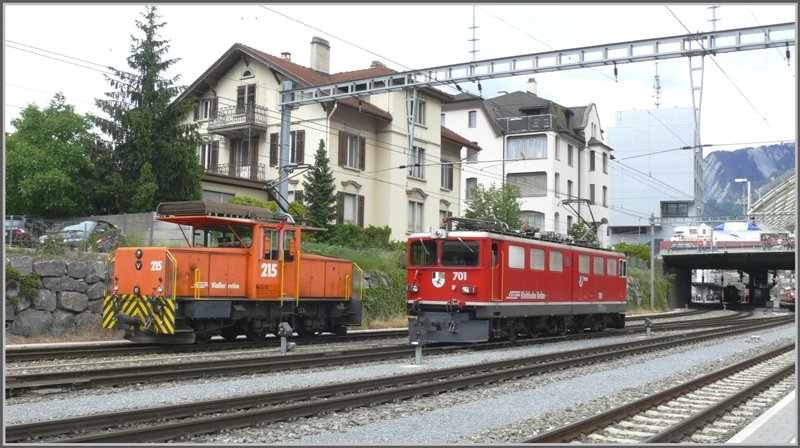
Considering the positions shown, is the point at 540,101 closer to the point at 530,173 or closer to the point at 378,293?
the point at 530,173

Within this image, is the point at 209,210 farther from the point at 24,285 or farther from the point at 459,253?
the point at 459,253

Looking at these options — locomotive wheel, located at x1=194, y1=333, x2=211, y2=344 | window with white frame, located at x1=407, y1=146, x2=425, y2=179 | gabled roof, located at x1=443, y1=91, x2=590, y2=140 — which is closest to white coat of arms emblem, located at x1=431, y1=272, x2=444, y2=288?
locomotive wheel, located at x1=194, y1=333, x2=211, y2=344

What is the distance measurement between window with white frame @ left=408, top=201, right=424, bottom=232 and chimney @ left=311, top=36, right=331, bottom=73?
29.3 ft

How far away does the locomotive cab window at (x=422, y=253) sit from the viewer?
1991 cm

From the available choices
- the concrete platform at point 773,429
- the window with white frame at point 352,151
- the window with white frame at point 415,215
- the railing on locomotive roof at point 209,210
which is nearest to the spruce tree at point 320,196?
the window with white frame at point 352,151

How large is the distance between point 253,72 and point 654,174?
62.3 meters

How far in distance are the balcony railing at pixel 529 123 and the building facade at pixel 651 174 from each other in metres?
29.9

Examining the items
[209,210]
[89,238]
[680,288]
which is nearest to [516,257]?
[209,210]

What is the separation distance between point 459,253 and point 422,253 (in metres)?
1.15

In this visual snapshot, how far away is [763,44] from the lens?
66.1 ft

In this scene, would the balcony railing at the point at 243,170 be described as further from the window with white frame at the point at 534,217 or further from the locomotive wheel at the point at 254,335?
the window with white frame at the point at 534,217

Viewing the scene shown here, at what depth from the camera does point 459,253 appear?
763 inches

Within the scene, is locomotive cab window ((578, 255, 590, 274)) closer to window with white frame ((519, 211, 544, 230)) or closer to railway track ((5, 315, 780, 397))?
railway track ((5, 315, 780, 397))

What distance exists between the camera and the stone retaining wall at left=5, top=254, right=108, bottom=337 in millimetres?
18391
